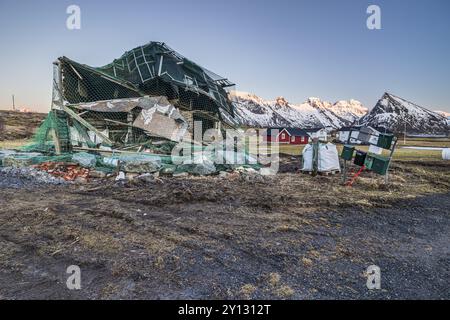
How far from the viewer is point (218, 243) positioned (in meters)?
4.22

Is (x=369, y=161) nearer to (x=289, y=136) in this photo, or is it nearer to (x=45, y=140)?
(x=45, y=140)

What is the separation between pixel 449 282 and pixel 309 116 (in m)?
202

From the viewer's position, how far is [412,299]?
291 centimetres

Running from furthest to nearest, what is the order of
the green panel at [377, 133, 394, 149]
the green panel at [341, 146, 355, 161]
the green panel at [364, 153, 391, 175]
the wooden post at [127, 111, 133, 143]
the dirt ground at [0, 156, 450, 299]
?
the wooden post at [127, 111, 133, 143], the green panel at [341, 146, 355, 161], the green panel at [364, 153, 391, 175], the green panel at [377, 133, 394, 149], the dirt ground at [0, 156, 450, 299]

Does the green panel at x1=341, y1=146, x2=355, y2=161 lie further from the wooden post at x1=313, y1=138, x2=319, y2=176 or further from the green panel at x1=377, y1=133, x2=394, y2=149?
the wooden post at x1=313, y1=138, x2=319, y2=176

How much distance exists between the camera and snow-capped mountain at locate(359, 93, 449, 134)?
Answer: 88312 mm

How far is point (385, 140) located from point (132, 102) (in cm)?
1033

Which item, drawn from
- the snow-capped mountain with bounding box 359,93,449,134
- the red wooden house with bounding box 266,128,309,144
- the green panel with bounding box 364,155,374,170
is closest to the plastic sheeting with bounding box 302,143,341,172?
the green panel with bounding box 364,155,374,170

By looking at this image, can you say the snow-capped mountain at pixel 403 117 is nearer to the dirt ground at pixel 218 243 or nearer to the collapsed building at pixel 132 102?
the collapsed building at pixel 132 102

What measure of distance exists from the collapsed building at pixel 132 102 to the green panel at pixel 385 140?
8466 mm

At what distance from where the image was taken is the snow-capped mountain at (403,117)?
8831 centimetres

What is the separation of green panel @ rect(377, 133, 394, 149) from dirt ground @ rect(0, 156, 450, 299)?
4.60ft

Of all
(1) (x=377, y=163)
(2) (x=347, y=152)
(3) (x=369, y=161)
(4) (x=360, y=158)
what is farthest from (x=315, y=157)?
(1) (x=377, y=163)

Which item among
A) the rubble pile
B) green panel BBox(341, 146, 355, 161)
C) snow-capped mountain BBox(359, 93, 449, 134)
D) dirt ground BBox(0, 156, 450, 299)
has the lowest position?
dirt ground BBox(0, 156, 450, 299)
